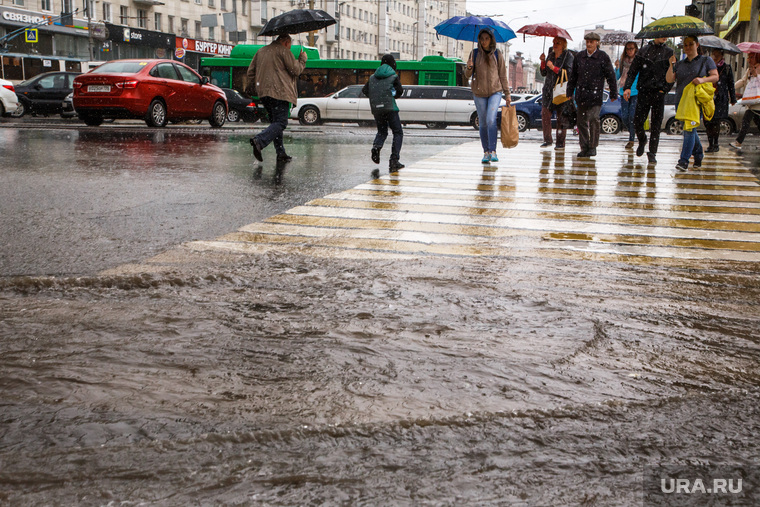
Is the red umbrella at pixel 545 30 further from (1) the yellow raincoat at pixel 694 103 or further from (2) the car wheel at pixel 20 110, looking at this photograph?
(2) the car wheel at pixel 20 110

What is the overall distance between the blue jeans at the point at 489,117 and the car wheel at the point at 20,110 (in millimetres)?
20806

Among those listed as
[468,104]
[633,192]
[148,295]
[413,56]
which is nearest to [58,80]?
[468,104]

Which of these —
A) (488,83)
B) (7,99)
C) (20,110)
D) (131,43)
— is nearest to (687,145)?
(488,83)

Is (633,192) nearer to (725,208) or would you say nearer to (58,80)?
(725,208)

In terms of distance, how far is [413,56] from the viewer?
112188mm

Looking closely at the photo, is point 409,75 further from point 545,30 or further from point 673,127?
point 545,30

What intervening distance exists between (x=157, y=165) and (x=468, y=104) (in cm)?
1847

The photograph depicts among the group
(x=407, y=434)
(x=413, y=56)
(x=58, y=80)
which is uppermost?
(x=413, y=56)

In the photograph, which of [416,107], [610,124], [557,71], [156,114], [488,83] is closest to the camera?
[488,83]

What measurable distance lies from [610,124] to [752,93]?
10112mm

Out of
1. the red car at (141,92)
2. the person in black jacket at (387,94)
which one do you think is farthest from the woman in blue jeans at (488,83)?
the red car at (141,92)

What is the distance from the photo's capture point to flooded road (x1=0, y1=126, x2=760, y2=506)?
2064mm

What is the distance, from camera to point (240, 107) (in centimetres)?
2920

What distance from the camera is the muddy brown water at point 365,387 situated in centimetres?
206
